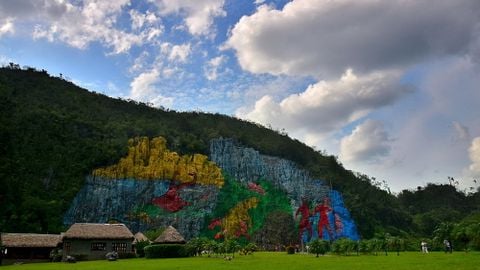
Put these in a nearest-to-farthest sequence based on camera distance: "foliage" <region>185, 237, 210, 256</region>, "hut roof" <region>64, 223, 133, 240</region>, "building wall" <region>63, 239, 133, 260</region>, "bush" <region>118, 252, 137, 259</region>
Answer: "foliage" <region>185, 237, 210, 256</region>
"building wall" <region>63, 239, 133, 260</region>
"hut roof" <region>64, 223, 133, 240</region>
"bush" <region>118, 252, 137, 259</region>

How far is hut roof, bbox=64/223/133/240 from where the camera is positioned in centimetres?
Result: 5044

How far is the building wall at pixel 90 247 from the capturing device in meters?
50.2

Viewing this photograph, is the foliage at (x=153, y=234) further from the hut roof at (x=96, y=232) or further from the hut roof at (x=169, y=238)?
the hut roof at (x=169, y=238)

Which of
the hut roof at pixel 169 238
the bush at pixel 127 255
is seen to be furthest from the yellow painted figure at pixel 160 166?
the bush at pixel 127 255

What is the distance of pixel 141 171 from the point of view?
251 ft

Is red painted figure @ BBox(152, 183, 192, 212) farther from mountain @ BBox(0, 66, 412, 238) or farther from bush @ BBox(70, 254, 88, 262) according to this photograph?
bush @ BBox(70, 254, 88, 262)

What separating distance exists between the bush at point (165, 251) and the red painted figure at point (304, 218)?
34519 mm

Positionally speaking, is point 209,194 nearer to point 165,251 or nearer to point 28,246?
point 165,251

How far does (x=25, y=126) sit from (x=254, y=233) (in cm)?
4270

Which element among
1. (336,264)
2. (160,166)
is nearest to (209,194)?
(160,166)

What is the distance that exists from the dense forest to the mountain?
206 millimetres

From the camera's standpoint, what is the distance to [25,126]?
72.2m

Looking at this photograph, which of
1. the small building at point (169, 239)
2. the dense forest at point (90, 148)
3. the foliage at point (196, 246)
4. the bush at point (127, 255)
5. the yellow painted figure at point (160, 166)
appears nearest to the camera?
the foliage at point (196, 246)

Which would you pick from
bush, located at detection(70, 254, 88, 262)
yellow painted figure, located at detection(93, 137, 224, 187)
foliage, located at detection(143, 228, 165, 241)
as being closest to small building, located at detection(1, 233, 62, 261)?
bush, located at detection(70, 254, 88, 262)
